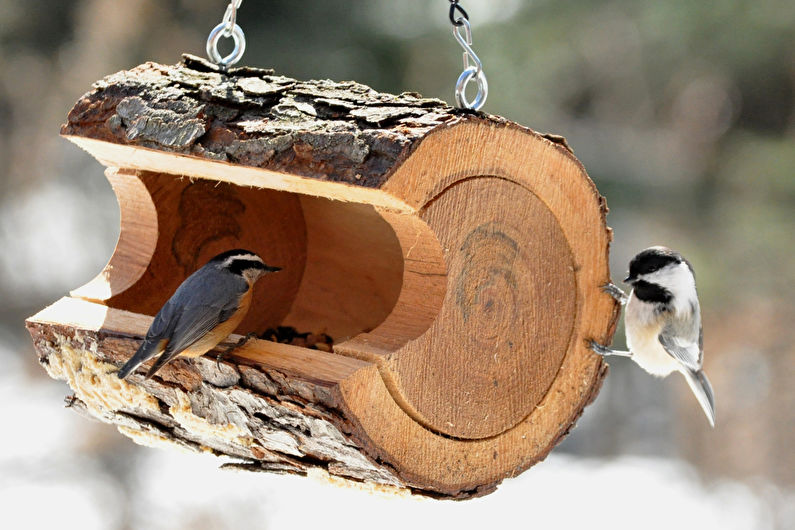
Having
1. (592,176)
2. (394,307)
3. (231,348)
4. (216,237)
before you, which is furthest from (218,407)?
(592,176)

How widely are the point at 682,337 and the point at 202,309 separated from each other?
1299 mm

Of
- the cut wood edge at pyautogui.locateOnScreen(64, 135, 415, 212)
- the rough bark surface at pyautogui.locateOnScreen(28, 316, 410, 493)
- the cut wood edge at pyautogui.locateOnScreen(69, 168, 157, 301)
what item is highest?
the cut wood edge at pyautogui.locateOnScreen(64, 135, 415, 212)

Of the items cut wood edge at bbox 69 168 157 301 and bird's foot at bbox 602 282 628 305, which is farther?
cut wood edge at bbox 69 168 157 301

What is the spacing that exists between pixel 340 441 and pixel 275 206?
108 centimetres

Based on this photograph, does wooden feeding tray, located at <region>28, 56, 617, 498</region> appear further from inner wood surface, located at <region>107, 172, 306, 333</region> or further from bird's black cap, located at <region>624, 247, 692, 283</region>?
bird's black cap, located at <region>624, 247, 692, 283</region>

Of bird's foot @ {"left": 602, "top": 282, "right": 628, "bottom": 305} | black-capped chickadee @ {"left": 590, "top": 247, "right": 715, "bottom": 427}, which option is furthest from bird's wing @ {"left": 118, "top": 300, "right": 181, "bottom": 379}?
black-capped chickadee @ {"left": 590, "top": 247, "right": 715, "bottom": 427}

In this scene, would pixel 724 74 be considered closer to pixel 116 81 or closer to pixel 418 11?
pixel 418 11

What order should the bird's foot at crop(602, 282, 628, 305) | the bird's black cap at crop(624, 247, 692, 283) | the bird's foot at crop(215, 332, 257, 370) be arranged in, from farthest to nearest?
the bird's black cap at crop(624, 247, 692, 283) → the bird's foot at crop(602, 282, 628, 305) → the bird's foot at crop(215, 332, 257, 370)

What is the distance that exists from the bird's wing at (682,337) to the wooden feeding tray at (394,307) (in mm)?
553

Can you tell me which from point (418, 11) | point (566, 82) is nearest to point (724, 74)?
point (566, 82)

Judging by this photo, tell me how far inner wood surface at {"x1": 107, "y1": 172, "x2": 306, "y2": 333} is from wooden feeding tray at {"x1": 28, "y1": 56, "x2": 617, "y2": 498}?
0.01 metres

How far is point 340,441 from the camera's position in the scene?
63.7 inches

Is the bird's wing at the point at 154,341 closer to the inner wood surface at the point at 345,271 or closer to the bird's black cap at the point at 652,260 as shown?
the inner wood surface at the point at 345,271

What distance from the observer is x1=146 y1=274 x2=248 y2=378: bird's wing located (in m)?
1.80
